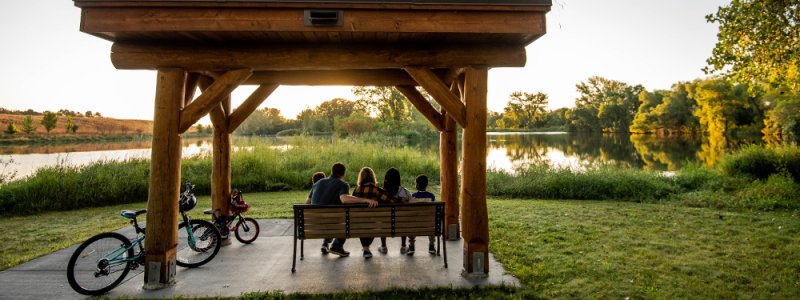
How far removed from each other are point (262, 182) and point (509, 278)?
10309 millimetres

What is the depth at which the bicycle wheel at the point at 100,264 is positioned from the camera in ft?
12.6

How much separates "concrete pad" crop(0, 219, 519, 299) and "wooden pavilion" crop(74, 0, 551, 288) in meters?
0.28

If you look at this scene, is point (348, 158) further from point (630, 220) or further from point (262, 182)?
point (630, 220)

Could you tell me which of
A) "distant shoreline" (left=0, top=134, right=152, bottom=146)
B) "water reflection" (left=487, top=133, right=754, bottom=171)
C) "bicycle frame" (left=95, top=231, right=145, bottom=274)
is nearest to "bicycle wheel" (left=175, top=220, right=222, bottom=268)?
"bicycle frame" (left=95, top=231, right=145, bottom=274)

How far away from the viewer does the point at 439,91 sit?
14.0ft

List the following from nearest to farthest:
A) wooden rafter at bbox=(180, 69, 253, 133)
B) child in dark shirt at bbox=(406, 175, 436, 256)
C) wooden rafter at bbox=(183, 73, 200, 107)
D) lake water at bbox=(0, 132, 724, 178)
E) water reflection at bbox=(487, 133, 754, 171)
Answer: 1. wooden rafter at bbox=(180, 69, 253, 133)
2. wooden rafter at bbox=(183, 73, 200, 107)
3. child in dark shirt at bbox=(406, 175, 436, 256)
4. lake water at bbox=(0, 132, 724, 178)
5. water reflection at bbox=(487, 133, 754, 171)

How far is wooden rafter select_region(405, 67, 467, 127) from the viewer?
4254 mm

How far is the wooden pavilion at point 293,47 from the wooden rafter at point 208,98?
1 centimetres

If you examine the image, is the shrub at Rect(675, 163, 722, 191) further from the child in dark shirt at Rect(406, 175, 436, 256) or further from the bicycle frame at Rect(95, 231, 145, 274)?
the bicycle frame at Rect(95, 231, 145, 274)

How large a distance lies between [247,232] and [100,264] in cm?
210

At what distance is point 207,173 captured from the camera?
42.7 feet

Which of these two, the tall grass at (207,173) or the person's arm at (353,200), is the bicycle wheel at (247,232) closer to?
the person's arm at (353,200)

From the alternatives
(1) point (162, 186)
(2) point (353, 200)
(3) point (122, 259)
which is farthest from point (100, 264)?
(2) point (353, 200)

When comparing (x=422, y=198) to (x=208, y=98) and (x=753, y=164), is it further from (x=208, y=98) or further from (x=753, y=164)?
(x=753, y=164)
